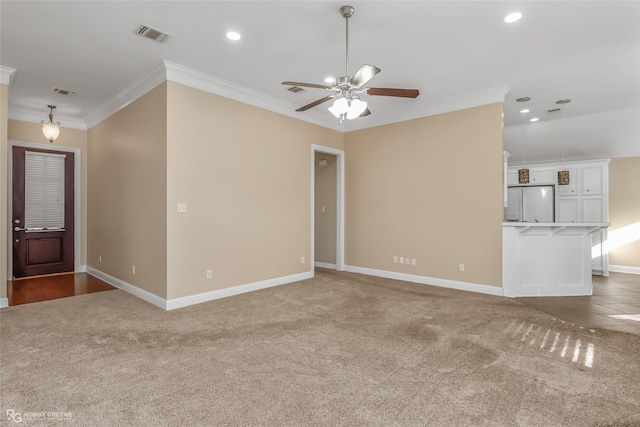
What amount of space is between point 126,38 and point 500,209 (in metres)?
5.08

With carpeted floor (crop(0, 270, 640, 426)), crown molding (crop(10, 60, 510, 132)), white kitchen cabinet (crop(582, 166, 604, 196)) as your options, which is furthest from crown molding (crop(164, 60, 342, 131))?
white kitchen cabinet (crop(582, 166, 604, 196))

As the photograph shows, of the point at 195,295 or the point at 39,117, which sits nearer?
the point at 195,295

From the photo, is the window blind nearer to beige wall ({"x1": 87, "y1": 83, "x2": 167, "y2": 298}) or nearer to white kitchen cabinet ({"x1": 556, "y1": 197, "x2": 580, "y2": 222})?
beige wall ({"x1": 87, "y1": 83, "x2": 167, "y2": 298})

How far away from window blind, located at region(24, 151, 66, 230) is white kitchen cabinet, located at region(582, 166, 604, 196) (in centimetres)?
1070

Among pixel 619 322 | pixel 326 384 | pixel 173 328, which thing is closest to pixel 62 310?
pixel 173 328

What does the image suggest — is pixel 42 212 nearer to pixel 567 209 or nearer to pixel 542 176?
pixel 542 176

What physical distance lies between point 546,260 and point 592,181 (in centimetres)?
389

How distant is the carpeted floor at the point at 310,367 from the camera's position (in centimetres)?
198

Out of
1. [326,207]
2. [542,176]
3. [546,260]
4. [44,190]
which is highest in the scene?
[542,176]

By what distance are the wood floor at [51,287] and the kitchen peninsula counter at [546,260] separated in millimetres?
5972

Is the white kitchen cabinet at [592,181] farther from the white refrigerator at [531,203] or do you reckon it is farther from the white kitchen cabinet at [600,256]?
the white kitchen cabinet at [600,256]

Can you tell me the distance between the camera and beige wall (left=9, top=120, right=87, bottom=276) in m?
5.68

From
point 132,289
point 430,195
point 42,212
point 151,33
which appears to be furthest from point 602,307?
point 42,212

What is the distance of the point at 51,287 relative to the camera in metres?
5.14
